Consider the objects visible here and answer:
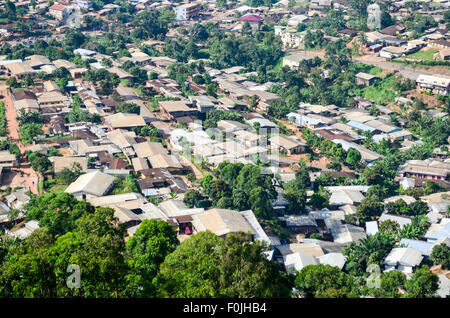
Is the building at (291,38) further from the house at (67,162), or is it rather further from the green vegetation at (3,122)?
the house at (67,162)

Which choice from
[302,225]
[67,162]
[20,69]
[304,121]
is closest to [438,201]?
[302,225]

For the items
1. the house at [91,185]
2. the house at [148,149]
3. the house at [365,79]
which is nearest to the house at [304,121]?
the house at [365,79]

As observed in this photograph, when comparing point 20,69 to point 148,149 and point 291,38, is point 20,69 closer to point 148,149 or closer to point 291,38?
point 148,149

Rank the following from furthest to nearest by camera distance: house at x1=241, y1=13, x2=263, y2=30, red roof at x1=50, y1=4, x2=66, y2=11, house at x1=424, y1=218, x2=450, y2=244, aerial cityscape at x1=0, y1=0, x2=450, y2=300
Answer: red roof at x1=50, y1=4, x2=66, y2=11 < house at x1=241, y1=13, x2=263, y2=30 < house at x1=424, y1=218, x2=450, y2=244 < aerial cityscape at x1=0, y1=0, x2=450, y2=300

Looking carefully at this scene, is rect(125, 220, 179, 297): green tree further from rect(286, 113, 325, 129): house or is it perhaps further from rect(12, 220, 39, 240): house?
rect(286, 113, 325, 129): house

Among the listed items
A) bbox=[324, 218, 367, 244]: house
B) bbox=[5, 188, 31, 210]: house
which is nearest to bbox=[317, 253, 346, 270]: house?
bbox=[324, 218, 367, 244]: house
